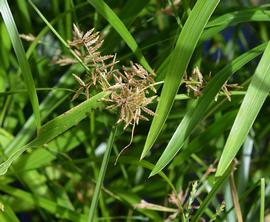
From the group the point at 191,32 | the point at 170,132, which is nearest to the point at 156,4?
the point at 170,132

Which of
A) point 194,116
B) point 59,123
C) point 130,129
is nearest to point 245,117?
point 194,116

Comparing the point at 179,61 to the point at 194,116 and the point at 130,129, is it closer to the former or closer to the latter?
the point at 194,116

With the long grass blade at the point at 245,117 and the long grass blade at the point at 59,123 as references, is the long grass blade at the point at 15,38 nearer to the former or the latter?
the long grass blade at the point at 59,123

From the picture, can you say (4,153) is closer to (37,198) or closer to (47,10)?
(37,198)

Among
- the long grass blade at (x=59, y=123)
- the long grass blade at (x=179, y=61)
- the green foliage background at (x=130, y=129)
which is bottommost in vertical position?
the green foliage background at (x=130, y=129)

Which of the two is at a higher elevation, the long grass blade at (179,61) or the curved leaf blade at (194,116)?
the long grass blade at (179,61)

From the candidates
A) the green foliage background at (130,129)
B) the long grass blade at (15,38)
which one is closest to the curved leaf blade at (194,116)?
the green foliage background at (130,129)

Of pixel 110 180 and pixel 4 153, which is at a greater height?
pixel 4 153

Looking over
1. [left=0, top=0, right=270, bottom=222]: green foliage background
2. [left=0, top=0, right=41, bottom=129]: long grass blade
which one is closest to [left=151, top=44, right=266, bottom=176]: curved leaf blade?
A: [left=0, top=0, right=270, bottom=222]: green foliage background
